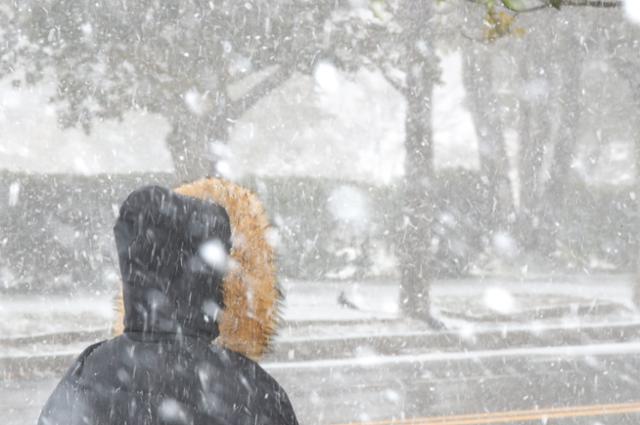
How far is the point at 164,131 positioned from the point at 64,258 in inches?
115

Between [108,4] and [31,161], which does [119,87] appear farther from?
[31,161]

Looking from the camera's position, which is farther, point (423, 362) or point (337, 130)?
point (337, 130)

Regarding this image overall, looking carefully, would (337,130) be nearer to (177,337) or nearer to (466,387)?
(466,387)

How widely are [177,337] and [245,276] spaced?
0.21 meters

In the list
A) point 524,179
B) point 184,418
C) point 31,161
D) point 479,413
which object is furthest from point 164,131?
point 184,418

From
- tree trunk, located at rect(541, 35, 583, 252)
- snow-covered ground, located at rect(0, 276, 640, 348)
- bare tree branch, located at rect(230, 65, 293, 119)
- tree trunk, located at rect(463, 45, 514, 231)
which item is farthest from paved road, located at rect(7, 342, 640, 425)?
tree trunk, located at rect(541, 35, 583, 252)

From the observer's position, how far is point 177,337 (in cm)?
187

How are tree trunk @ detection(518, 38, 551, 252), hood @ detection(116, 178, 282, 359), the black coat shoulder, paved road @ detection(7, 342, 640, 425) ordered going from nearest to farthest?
the black coat shoulder → hood @ detection(116, 178, 282, 359) → paved road @ detection(7, 342, 640, 425) → tree trunk @ detection(518, 38, 551, 252)

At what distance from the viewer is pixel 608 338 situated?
38.5 ft

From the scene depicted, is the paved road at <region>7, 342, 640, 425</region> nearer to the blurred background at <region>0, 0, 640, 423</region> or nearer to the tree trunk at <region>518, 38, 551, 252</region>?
the blurred background at <region>0, 0, 640, 423</region>

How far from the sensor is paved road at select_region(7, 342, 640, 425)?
7863mm

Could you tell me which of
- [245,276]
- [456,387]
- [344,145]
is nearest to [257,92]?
[344,145]

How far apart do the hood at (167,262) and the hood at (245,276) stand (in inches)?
1.9

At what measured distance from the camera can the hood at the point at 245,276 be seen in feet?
6.38
